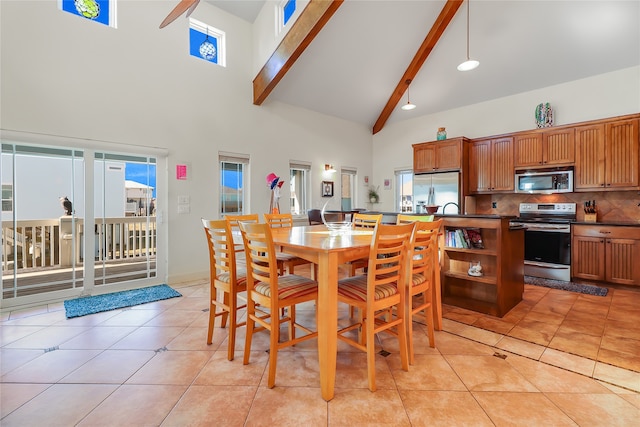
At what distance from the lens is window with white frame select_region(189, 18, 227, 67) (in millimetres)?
4395

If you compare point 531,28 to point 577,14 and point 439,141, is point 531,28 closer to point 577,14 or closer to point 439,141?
point 577,14

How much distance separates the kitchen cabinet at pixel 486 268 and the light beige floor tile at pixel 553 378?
0.86 m

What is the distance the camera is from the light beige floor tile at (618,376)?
179cm

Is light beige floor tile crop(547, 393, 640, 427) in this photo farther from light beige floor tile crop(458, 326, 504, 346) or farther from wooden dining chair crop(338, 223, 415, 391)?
wooden dining chair crop(338, 223, 415, 391)

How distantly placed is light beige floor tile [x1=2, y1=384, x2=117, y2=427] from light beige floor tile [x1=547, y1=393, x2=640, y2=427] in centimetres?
262

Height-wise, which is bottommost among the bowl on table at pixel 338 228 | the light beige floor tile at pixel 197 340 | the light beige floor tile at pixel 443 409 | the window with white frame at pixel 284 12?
the light beige floor tile at pixel 443 409

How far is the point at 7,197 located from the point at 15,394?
8.16ft

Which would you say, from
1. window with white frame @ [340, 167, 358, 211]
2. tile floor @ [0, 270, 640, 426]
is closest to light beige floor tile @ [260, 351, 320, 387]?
tile floor @ [0, 270, 640, 426]

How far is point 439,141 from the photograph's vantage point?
18.4 ft

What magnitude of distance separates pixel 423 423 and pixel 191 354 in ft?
5.48

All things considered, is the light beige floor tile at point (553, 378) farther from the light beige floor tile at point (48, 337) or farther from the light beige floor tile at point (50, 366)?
the light beige floor tile at point (48, 337)

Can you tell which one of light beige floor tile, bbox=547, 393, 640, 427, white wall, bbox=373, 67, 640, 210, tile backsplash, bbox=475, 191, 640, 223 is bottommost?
light beige floor tile, bbox=547, 393, 640, 427

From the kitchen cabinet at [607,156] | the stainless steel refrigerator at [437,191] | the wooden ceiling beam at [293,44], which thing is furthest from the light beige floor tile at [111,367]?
the kitchen cabinet at [607,156]

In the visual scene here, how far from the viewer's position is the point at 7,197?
10.3ft
